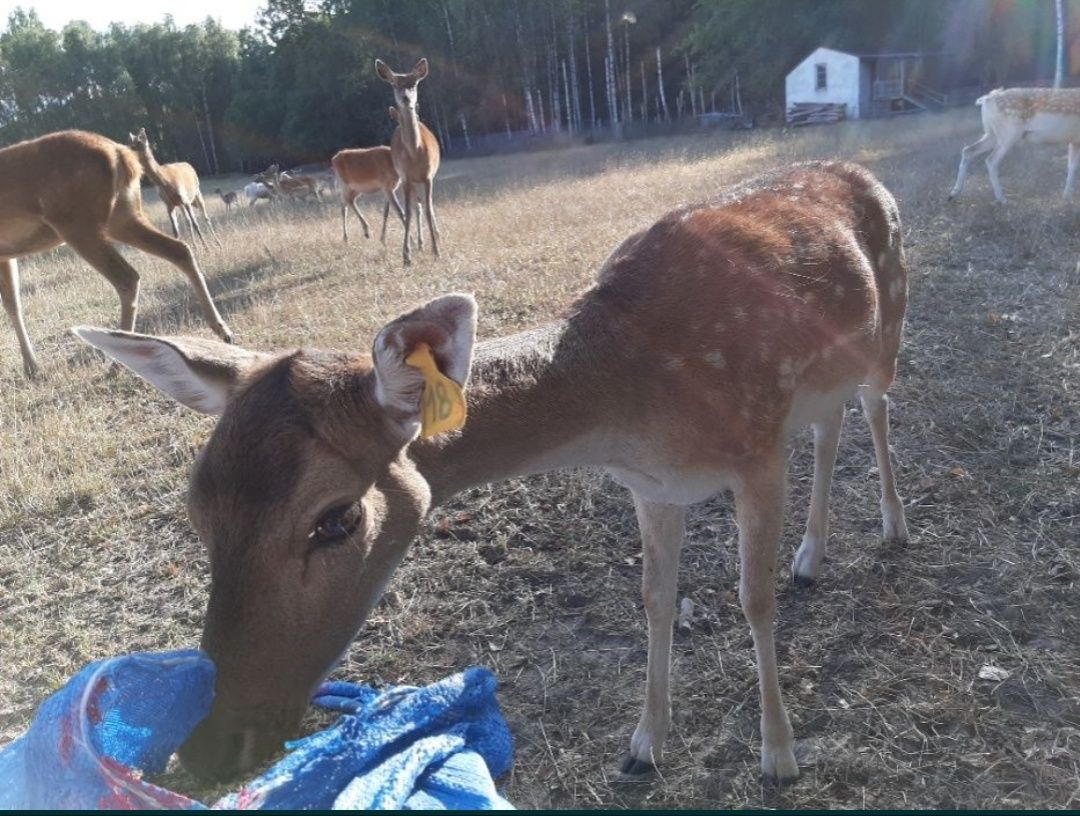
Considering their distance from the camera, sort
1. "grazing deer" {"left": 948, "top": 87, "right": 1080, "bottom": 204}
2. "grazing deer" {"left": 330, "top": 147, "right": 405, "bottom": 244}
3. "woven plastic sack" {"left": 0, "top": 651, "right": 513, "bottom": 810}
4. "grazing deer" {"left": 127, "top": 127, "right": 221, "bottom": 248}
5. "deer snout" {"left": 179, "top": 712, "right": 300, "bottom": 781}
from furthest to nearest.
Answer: "grazing deer" {"left": 330, "top": 147, "right": 405, "bottom": 244} → "grazing deer" {"left": 127, "top": 127, "right": 221, "bottom": 248} → "grazing deer" {"left": 948, "top": 87, "right": 1080, "bottom": 204} → "deer snout" {"left": 179, "top": 712, "right": 300, "bottom": 781} → "woven plastic sack" {"left": 0, "top": 651, "right": 513, "bottom": 810}

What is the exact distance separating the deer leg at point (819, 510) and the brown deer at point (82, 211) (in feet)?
16.6

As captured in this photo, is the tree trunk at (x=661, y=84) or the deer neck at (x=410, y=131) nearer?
the deer neck at (x=410, y=131)

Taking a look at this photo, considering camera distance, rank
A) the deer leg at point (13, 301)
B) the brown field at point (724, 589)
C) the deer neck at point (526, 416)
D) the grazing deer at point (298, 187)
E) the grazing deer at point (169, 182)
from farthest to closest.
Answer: the grazing deer at point (298, 187) < the grazing deer at point (169, 182) < the deer leg at point (13, 301) < the brown field at point (724, 589) < the deer neck at point (526, 416)

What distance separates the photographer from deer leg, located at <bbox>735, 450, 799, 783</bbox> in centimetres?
237

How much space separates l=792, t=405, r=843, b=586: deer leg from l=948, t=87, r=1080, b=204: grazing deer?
8601mm

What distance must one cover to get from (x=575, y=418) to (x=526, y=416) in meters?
0.14

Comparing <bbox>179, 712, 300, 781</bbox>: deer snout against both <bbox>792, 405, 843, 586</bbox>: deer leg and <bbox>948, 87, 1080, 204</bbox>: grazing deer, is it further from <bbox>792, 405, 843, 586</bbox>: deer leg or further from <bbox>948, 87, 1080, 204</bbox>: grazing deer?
<bbox>948, 87, 1080, 204</bbox>: grazing deer

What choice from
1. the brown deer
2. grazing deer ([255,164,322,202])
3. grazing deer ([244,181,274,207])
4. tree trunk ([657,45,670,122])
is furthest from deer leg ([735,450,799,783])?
tree trunk ([657,45,670,122])

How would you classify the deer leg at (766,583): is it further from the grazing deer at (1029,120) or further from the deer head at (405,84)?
the deer head at (405,84)

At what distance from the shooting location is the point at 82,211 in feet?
22.2

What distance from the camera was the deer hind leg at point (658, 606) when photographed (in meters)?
2.56

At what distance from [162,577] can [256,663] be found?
2.26 metres

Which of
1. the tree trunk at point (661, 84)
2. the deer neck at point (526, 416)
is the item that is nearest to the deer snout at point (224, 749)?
the deer neck at point (526, 416)

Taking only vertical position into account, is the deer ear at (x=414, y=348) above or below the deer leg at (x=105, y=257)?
above
